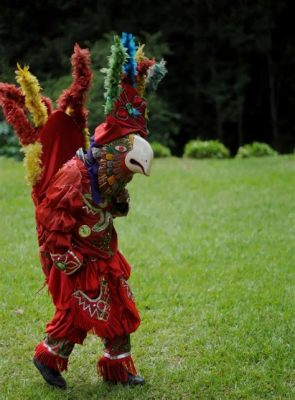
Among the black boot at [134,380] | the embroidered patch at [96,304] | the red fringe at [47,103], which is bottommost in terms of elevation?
the black boot at [134,380]

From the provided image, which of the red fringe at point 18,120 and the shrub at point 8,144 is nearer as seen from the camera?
the red fringe at point 18,120

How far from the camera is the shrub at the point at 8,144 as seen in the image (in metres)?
13.1

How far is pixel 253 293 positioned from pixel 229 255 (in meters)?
1.06

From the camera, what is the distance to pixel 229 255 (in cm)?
605

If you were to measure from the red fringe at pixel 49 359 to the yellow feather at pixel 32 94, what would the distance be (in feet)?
3.95

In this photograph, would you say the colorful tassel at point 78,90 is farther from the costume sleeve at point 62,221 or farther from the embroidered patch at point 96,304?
the embroidered patch at point 96,304

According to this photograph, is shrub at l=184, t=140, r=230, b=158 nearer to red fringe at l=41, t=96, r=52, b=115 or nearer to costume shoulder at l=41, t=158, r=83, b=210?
red fringe at l=41, t=96, r=52, b=115

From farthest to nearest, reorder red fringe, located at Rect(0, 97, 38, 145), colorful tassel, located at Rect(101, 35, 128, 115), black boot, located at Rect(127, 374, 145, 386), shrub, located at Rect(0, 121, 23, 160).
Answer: shrub, located at Rect(0, 121, 23, 160)
black boot, located at Rect(127, 374, 145, 386)
red fringe, located at Rect(0, 97, 38, 145)
colorful tassel, located at Rect(101, 35, 128, 115)

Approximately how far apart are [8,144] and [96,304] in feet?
35.3

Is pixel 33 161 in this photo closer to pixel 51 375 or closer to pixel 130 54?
pixel 130 54

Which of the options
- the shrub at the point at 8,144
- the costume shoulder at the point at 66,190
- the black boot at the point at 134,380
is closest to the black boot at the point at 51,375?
the black boot at the point at 134,380

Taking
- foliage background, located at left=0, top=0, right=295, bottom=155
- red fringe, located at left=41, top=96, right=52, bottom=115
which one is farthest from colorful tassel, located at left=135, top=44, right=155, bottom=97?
foliage background, located at left=0, top=0, right=295, bottom=155

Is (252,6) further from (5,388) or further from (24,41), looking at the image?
(5,388)

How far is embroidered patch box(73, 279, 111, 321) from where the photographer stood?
3279 mm
